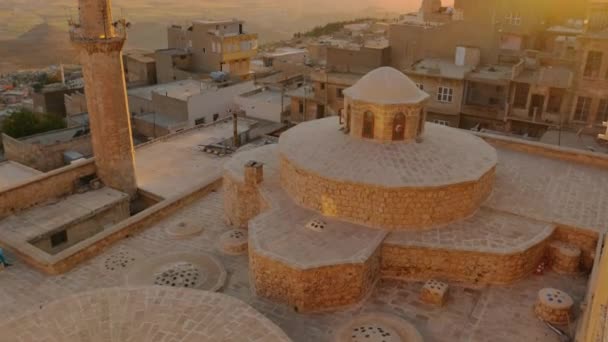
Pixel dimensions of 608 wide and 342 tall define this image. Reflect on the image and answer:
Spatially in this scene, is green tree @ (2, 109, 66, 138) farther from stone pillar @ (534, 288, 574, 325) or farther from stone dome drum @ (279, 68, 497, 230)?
stone pillar @ (534, 288, 574, 325)

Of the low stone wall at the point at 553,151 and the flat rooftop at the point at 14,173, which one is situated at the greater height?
the low stone wall at the point at 553,151

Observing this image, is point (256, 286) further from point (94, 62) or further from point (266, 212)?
point (94, 62)

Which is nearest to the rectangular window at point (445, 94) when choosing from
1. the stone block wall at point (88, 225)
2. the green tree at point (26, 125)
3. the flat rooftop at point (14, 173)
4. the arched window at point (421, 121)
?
the arched window at point (421, 121)

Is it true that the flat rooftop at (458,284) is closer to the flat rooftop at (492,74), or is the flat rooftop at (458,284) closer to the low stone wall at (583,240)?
the low stone wall at (583,240)

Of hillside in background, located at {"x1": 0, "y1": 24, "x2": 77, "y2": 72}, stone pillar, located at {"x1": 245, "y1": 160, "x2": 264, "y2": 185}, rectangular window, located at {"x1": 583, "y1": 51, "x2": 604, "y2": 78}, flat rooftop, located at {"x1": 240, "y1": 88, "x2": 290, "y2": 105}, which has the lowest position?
hillside in background, located at {"x1": 0, "y1": 24, "x2": 77, "y2": 72}

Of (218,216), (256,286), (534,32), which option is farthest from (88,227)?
(534,32)

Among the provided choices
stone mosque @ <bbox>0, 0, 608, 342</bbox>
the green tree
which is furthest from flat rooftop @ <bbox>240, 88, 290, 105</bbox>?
stone mosque @ <bbox>0, 0, 608, 342</bbox>

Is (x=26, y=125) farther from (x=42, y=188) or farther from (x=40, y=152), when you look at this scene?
(x=42, y=188)
